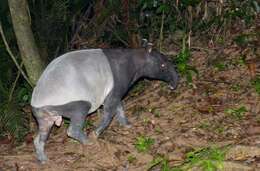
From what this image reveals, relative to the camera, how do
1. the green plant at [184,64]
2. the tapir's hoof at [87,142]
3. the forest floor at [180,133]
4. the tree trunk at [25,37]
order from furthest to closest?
the green plant at [184,64]
the tree trunk at [25,37]
the tapir's hoof at [87,142]
the forest floor at [180,133]

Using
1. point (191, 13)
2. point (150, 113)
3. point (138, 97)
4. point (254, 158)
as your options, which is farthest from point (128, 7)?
point (254, 158)

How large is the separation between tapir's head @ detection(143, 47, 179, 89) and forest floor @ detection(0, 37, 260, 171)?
19.5 inches

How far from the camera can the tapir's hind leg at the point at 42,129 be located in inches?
259

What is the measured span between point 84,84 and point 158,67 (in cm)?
141

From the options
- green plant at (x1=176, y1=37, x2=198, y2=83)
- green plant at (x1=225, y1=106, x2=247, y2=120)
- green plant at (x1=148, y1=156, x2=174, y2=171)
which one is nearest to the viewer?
green plant at (x1=148, y1=156, x2=174, y2=171)

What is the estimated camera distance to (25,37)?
25.0ft

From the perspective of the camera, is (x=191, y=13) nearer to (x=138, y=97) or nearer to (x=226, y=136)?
(x=138, y=97)

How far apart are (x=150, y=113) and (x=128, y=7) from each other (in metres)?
2.42

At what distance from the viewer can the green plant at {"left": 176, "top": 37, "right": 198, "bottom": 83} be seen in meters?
8.49

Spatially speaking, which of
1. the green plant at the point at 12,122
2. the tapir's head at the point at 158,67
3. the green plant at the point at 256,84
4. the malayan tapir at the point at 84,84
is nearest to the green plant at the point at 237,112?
the green plant at the point at 256,84

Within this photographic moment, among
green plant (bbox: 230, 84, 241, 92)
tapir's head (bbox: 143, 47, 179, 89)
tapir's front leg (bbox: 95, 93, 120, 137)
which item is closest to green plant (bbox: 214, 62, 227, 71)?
green plant (bbox: 230, 84, 241, 92)

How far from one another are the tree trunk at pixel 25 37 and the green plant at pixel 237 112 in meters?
2.84

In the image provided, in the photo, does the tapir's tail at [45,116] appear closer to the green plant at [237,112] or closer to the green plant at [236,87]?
the green plant at [237,112]

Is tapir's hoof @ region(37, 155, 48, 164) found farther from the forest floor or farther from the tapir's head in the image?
the tapir's head
